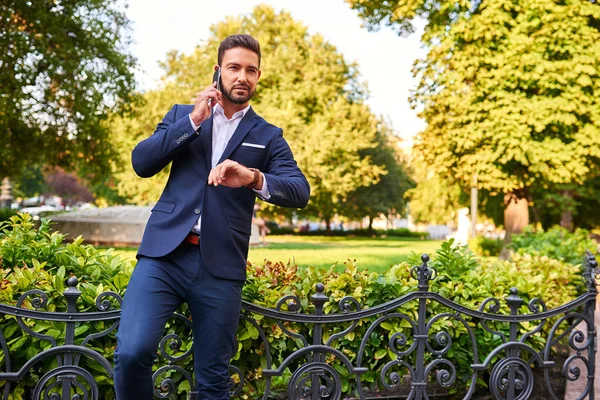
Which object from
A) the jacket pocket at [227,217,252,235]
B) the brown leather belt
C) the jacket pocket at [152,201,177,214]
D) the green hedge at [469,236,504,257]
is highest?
the jacket pocket at [152,201,177,214]

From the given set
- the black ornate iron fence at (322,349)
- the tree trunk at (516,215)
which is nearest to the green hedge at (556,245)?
the black ornate iron fence at (322,349)

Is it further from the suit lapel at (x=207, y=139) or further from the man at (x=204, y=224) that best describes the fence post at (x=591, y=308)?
the suit lapel at (x=207, y=139)

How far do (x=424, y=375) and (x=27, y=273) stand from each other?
265 centimetres

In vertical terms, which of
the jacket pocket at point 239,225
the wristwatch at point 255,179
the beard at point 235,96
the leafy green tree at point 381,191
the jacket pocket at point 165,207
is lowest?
the jacket pocket at point 239,225

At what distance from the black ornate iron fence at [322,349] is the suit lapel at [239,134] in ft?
3.27

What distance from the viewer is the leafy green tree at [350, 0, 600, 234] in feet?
57.3

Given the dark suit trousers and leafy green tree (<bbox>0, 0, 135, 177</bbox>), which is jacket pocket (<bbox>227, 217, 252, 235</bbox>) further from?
leafy green tree (<bbox>0, 0, 135, 177</bbox>)

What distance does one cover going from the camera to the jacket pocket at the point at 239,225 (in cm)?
315

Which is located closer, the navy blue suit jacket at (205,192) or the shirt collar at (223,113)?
the navy blue suit jacket at (205,192)

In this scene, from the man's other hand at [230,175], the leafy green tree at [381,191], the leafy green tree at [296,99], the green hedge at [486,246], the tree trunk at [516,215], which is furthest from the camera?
the leafy green tree at [381,191]

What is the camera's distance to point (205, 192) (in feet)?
10.2

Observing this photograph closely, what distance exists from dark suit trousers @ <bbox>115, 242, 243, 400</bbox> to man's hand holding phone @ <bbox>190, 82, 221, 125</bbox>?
2.10 ft

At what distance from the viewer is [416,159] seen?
2120cm

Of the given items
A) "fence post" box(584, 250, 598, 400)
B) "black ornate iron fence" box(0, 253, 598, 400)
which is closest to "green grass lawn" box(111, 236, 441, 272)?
"black ornate iron fence" box(0, 253, 598, 400)
